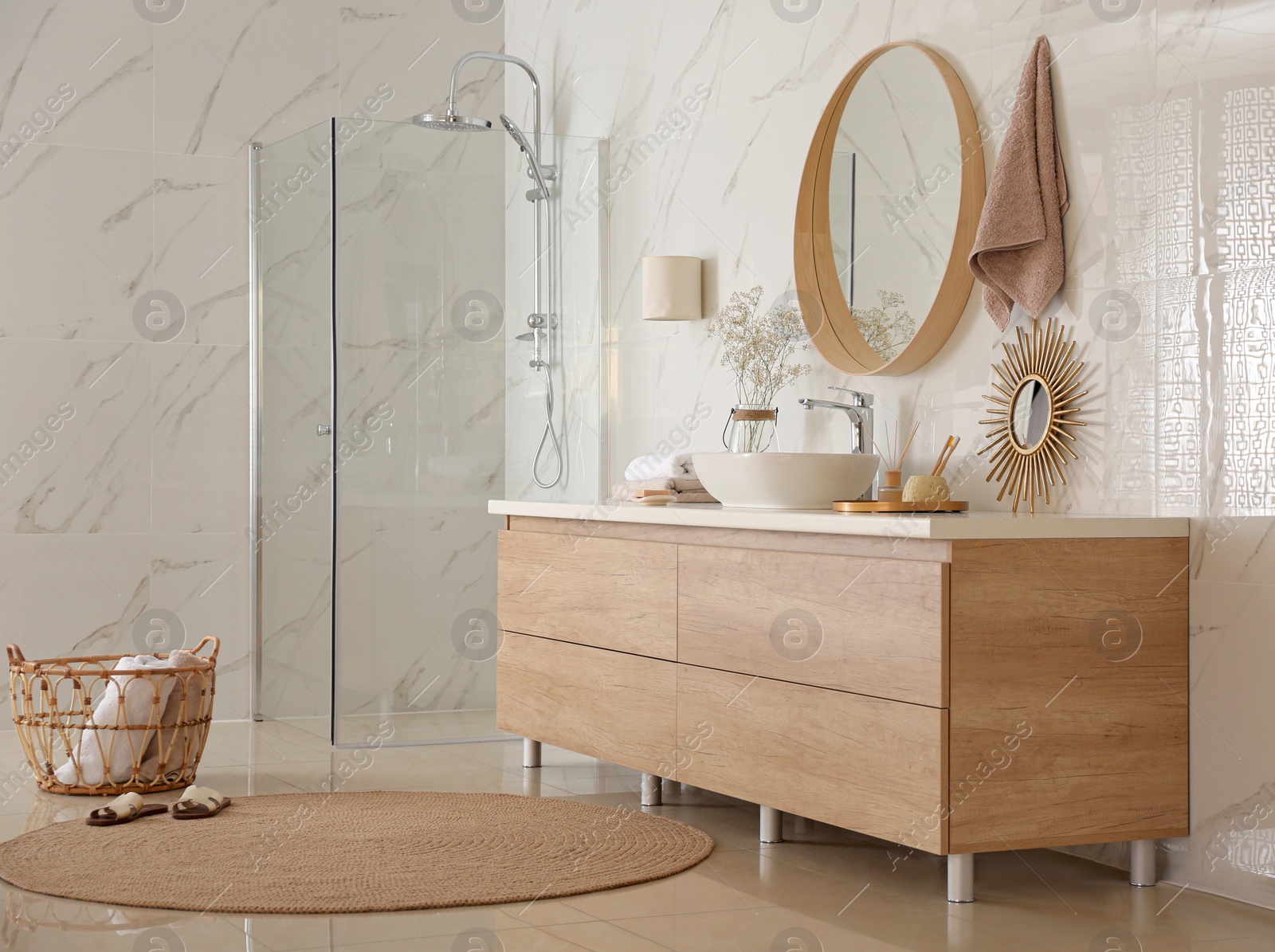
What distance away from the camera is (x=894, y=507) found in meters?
A: 2.72

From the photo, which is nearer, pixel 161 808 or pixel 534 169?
pixel 161 808

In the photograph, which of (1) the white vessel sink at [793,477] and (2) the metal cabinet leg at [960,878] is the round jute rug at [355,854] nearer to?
(2) the metal cabinet leg at [960,878]

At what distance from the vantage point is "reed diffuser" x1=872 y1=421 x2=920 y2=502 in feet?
9.80

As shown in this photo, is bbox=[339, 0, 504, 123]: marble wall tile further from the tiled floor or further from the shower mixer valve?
the tiled floor

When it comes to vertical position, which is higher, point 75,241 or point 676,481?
point 75,241

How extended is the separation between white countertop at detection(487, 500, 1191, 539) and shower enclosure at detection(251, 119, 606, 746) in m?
1.36

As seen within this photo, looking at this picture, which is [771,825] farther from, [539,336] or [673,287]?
[539,336]

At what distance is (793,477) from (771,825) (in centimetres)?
72

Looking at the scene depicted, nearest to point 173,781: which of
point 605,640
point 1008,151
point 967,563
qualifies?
point 605,640

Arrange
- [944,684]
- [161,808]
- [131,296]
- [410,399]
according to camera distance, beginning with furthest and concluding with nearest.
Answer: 1. [131,296]
2. [410,399]
3. [161,808]
4. [944,684]

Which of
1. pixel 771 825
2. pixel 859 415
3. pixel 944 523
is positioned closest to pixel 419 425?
pixel 859 415

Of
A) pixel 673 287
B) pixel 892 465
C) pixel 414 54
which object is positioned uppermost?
pixel 414 54

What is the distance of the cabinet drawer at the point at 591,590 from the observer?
3.07 m

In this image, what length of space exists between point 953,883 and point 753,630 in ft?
2.00
